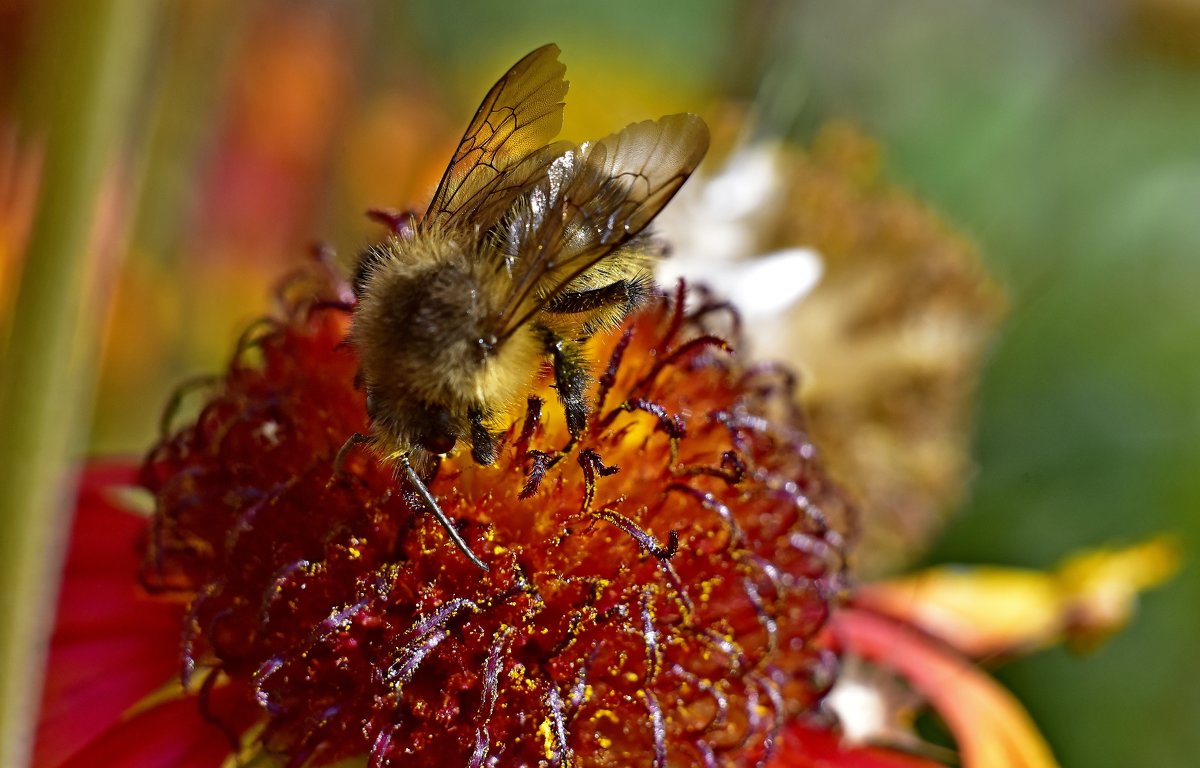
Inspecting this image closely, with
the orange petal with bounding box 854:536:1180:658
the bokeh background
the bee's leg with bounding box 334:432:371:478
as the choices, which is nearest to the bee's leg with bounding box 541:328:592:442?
the bee's leg with bounding box 334:432:371:478

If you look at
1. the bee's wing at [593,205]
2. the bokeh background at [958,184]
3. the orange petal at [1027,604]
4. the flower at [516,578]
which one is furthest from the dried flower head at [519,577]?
the bokeh background at [958,184]

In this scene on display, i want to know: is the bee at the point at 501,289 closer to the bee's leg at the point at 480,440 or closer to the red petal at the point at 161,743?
the bee's leg at the point at 480,440

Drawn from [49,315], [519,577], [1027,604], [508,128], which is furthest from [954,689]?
[49,315]

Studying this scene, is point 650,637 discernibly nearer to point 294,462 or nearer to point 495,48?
point 294,462

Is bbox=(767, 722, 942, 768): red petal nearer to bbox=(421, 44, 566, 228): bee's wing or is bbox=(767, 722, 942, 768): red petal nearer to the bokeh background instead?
bbox=(421, 44, 566, 228): bee's wing

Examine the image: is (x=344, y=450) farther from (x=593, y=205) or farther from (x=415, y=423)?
(x=593, y=205)

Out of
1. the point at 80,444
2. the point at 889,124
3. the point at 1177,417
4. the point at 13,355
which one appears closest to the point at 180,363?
the point at 80,444
